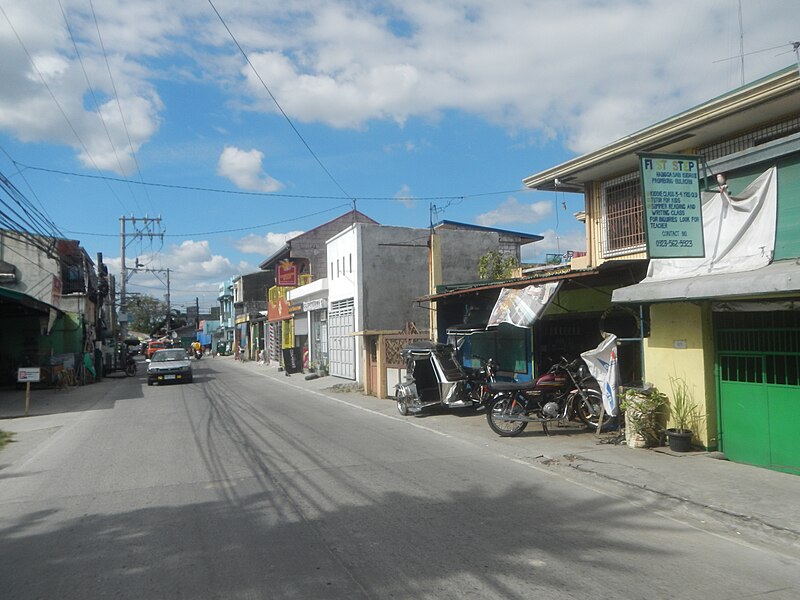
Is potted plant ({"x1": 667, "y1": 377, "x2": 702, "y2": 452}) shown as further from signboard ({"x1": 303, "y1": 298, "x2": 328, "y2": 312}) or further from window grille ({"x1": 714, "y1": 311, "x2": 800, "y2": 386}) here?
signboard ({"x1": 303, "y1": 298, "x2": 328, "y2": 312})

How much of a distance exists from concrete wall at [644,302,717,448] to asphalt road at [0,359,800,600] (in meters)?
2.69

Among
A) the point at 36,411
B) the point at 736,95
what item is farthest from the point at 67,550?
the point at 36,411

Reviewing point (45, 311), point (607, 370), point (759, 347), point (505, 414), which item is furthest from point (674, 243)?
point (45, 311)

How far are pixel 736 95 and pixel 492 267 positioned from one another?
12.3 meters

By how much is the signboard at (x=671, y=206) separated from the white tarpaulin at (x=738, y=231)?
0.50 meters

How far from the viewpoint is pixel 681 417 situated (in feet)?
32.4

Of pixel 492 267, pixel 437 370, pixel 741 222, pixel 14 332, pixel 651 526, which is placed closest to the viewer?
pixel 651 526

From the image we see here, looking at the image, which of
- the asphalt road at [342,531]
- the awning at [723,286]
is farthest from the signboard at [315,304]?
the awning at [723,286]

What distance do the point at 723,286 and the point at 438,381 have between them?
7960mm

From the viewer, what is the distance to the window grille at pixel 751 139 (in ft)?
32.0

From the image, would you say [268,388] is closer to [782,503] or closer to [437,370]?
[437,370]

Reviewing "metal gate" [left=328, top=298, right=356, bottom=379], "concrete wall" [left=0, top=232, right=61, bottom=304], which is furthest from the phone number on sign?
"concrete wall" [left=0, top=232, right=61, bottom=304]

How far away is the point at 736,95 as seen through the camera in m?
9.54

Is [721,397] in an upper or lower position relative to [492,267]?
lower
